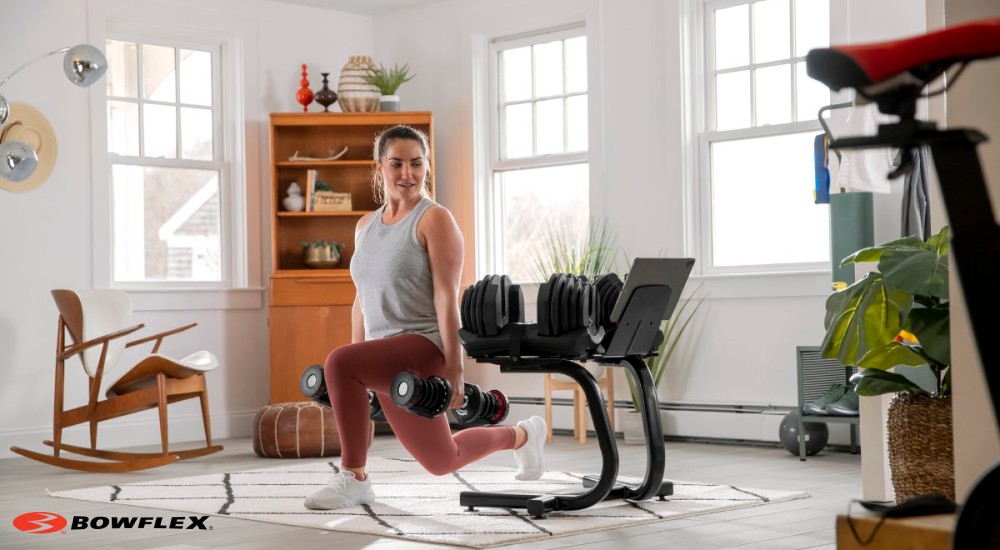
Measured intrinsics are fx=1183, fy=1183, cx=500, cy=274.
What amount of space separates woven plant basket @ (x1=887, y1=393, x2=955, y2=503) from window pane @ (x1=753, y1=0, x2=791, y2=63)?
3.23 metres

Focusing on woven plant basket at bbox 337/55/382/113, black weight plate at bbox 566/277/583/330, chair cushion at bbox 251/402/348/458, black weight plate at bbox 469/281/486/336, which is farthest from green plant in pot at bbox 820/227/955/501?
woven plant basket at bbox 337/55/382/113

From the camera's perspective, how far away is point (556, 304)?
3.59m

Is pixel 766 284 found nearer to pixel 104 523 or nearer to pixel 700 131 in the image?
pixel 700 131

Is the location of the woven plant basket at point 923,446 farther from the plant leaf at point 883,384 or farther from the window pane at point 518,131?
the window pane at point 518,131

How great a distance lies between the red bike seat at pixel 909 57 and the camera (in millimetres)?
1306

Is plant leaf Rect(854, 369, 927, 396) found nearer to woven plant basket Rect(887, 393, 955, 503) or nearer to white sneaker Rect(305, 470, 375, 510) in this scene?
woven plant basket Rect(887, 393, 955, 503)

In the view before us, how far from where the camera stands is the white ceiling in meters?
7.72

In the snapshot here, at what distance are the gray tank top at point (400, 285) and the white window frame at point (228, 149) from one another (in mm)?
3528

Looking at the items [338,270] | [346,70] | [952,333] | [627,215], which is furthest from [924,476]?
[346,70]

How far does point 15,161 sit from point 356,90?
2553mm

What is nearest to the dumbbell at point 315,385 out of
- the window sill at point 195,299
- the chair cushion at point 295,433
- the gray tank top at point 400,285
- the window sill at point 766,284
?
Answer: the gray tank top at point 400,285

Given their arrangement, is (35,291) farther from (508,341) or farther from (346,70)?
(508,341)

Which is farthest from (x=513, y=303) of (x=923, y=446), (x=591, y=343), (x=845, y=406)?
(x=845, y=406)

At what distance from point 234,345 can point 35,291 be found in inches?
51.8
